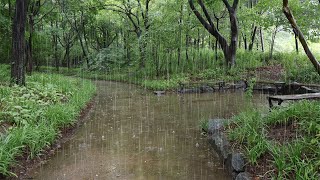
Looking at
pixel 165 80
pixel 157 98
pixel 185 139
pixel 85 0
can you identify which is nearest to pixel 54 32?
pixel 85 0

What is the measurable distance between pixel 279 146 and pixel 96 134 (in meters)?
4.54

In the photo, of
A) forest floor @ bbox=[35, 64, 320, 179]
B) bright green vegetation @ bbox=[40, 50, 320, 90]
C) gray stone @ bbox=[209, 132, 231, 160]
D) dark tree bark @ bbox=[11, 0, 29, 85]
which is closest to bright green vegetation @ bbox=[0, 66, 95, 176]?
dark tree bark @ bbox=[11, 0, 29, 85]

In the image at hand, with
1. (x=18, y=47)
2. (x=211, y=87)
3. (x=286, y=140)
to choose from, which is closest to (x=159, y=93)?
(x=211, y=87)

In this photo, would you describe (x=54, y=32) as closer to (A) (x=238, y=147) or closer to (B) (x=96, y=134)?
(B) (x=96, y=134)

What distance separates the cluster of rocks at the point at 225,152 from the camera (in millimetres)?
4594

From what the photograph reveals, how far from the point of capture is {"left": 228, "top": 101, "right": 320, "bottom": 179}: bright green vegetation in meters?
3.96

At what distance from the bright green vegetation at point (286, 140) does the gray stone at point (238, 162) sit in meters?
0.13

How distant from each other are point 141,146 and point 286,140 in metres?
3.03

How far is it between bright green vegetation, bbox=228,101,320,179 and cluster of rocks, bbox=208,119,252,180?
0.18 m

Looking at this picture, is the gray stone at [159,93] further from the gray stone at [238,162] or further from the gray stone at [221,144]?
the gray stone at [238,162]

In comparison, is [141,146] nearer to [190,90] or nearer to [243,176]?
[243,176]

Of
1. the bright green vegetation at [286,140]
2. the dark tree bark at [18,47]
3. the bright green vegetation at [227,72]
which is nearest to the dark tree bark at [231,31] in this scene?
the bright green vegetation at [227,72]

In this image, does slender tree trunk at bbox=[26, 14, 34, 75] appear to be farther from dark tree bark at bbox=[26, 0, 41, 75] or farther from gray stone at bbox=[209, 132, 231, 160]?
gray stone at bbox=[209, 132, 231, 160]

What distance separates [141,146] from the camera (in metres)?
6.40
